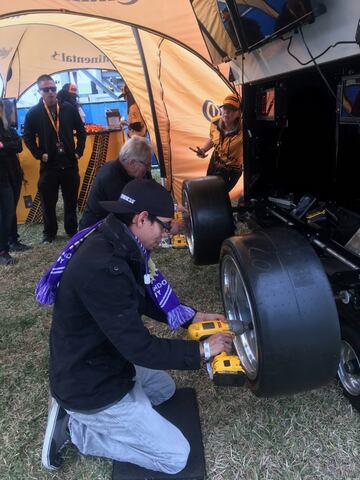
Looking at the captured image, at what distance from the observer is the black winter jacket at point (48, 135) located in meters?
5.45

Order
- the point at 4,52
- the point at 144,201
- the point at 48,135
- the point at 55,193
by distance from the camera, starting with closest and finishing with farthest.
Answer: the point at 144,201
the point at 48,135
the point at 55,193
the point at 4,52

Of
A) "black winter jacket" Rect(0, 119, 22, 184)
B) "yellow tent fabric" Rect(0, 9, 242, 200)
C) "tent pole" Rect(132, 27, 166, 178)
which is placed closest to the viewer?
"black winter jacket" Rect(0, 119, 22, 184)

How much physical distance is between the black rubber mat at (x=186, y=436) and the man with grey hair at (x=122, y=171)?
1737mm

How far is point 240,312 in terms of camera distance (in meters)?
2.50

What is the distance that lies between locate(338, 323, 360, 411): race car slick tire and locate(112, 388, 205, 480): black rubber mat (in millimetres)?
847

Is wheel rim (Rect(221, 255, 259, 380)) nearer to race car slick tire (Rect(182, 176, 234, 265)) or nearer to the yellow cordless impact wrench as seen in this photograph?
the yellow cordless impact wrench

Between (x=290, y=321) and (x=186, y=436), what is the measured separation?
1001mm

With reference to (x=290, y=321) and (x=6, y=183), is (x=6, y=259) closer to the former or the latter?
(x=6, y=183)

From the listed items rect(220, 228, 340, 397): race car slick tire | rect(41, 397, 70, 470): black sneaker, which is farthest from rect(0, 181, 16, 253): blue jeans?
rect(220, 228, 340, 397): race car slick tire

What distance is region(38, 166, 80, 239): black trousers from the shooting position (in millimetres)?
5594

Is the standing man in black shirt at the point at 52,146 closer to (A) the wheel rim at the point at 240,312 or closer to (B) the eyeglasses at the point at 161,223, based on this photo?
(A) the wheel rim at the point at 240,312

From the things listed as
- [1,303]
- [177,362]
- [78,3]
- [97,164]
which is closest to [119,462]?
[177,362]

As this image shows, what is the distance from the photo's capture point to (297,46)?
8.39 ft

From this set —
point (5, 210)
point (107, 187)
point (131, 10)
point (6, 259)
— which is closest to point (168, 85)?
point (131, 10)
